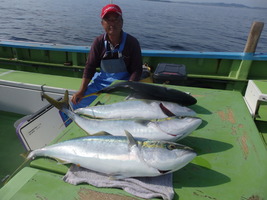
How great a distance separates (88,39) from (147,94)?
1619 cm

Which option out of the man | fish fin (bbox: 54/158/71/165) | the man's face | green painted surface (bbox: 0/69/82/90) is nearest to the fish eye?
fish fin (bbox: 54/158/71/165)

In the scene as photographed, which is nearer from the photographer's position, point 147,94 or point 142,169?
point 142,169

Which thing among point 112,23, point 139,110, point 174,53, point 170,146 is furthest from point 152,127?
point 174,53

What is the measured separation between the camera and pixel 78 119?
2.25m

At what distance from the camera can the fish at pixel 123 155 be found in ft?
4.77

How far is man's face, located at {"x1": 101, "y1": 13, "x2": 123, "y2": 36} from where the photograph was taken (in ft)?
11.1

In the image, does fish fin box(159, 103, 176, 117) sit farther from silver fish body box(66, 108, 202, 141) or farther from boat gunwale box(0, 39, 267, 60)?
boat gunwale box(0, 39, 267, 60)

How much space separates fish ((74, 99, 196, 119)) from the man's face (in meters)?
1.69

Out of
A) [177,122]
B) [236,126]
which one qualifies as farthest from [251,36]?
[177,122]

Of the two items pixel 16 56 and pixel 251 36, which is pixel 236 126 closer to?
pixel 251 36

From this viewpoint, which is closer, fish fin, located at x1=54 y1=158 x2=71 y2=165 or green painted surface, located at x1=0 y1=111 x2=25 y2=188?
fish fin, located at x1=54 y1=158 x2=71 y2=165

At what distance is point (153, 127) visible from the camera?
1.88 meters

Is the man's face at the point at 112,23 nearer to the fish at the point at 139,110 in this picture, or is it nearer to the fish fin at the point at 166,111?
the fish at the point at 139,110

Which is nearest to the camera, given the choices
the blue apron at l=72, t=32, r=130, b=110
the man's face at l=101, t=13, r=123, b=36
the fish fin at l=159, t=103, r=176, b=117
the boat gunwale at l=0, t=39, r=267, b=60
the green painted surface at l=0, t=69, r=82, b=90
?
the fish fin at l=159, t=103, r=176, b=117
